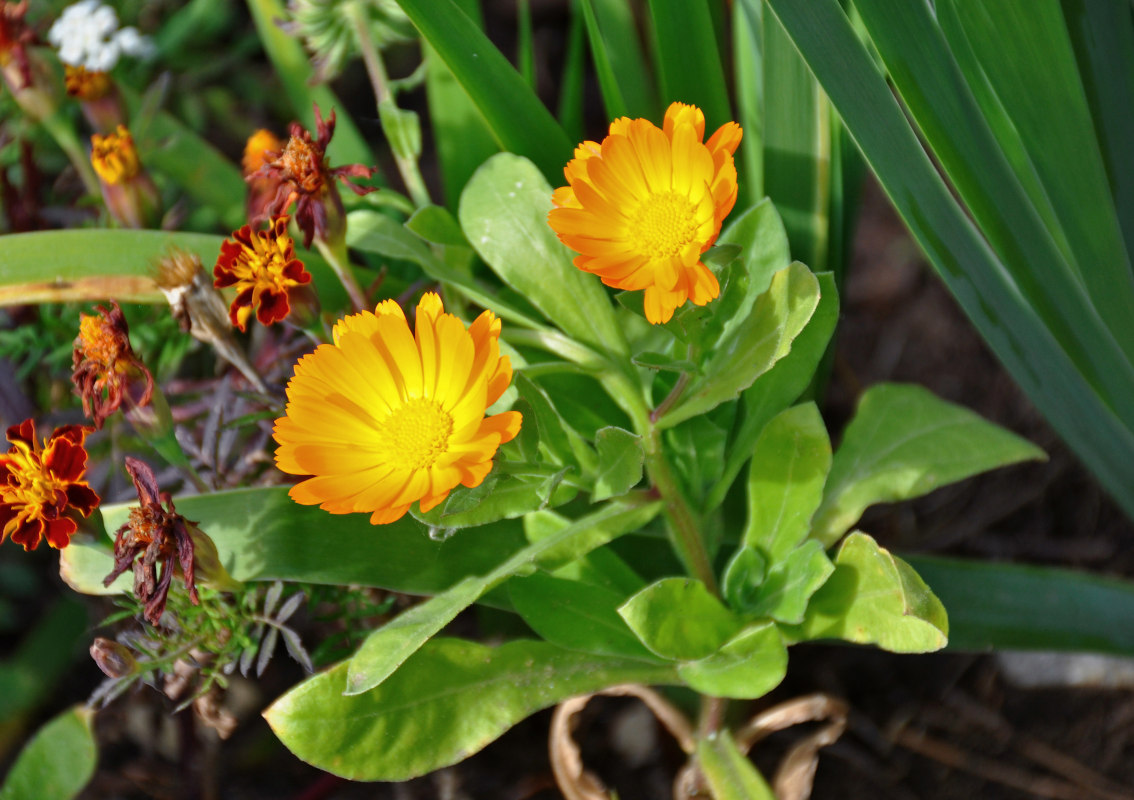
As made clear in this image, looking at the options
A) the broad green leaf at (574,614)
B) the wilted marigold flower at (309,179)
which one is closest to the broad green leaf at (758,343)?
the broad green leaf at (574,614)

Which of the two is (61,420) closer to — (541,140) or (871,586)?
(541,140)

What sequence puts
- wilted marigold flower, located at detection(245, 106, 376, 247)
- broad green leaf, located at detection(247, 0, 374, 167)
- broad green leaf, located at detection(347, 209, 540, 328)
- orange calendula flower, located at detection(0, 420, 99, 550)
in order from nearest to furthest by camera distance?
orange calendula flower, located at detection(0, 420, 99, 550) → wilted marigold flower, located at detection(245, 106, 376, 247) → broad green leaf, located at detection(347, 209, 540, 328) → broad green leaf, located at detection(247, 0, 374, 167)

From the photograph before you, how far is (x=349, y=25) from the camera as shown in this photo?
50.8 inches

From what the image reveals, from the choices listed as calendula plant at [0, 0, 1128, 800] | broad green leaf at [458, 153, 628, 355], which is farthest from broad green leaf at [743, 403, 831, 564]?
broad green leaf at [458, 153, 628, 355]

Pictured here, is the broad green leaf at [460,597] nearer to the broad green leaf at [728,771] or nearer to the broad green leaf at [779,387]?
the broad green leaf at [779,387]

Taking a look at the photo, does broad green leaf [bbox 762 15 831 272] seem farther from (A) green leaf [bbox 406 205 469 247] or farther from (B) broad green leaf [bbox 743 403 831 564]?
(A) green leaf [bbox 406 205 469 247]

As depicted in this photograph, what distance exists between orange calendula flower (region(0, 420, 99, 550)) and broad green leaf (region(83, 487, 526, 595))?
96 mm

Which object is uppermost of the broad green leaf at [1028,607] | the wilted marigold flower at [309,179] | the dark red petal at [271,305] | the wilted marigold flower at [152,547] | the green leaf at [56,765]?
the wilted marigold flower at [309,179]

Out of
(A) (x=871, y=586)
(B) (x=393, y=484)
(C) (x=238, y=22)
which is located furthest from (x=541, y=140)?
(C) (x=238, y=22)

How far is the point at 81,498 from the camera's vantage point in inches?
35.7

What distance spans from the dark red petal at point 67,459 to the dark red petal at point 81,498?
1 centimetres

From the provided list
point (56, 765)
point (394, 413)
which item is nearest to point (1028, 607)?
point (394, 413)

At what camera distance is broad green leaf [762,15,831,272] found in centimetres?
105

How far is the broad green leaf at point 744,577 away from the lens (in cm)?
108
